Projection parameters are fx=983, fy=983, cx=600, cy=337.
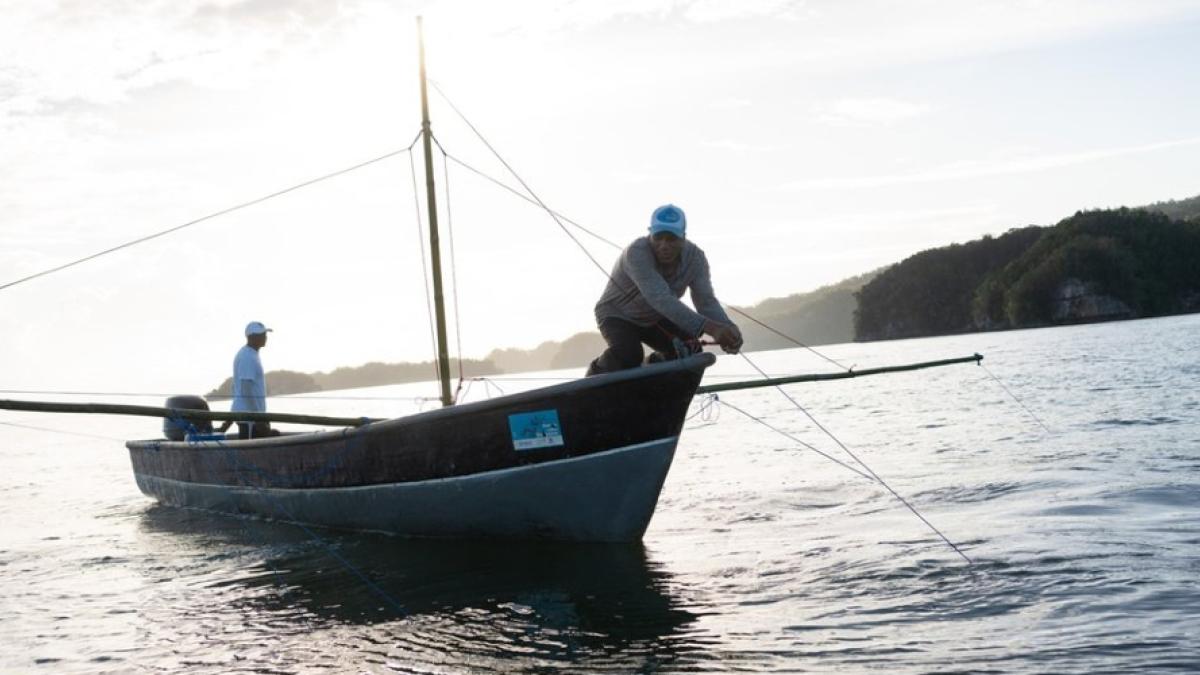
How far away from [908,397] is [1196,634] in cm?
2731

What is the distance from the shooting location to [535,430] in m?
9.23

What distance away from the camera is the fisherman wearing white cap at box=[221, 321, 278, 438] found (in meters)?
13.9

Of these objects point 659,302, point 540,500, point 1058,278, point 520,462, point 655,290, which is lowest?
point 540,500

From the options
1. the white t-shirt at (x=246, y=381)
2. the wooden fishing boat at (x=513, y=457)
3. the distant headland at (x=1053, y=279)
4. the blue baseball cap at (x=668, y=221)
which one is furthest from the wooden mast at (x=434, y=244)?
the distant headland at (x=1053, y=279)

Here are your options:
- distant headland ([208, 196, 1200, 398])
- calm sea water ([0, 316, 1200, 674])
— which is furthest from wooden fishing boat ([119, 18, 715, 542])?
distant headland ([208, 196, 1200, 398])

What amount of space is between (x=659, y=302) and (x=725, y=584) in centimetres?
248

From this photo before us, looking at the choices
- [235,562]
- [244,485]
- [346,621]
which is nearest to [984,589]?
[346,621]

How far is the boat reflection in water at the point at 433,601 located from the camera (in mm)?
6277

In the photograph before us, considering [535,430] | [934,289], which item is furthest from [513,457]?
[934,289]

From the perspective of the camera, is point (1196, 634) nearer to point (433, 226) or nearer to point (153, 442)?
point (433, 226)

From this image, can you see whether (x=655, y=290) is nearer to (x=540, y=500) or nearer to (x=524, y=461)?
(x=524, y=461)

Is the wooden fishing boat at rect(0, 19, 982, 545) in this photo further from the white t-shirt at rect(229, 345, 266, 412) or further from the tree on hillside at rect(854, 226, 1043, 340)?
the tree on hillside at rect(854, 226, 1043, 340)

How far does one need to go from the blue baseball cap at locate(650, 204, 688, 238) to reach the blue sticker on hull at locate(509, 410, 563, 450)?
1.95 meters

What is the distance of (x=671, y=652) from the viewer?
19.3 ft
